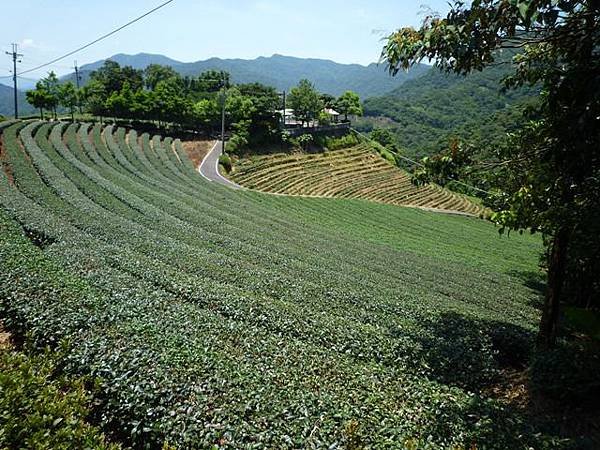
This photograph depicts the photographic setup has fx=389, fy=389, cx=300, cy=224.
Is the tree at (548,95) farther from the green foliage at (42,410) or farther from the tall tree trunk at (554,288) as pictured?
the green foliage at (42,410)

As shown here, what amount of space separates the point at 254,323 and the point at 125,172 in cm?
2514

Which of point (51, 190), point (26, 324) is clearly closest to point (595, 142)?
point (26, 324)

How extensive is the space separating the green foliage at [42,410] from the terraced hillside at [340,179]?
38.5 meters

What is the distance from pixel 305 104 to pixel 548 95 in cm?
5826

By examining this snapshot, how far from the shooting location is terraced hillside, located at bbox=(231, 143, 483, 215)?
150 feet

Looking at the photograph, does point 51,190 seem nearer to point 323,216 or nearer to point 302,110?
point 323,216

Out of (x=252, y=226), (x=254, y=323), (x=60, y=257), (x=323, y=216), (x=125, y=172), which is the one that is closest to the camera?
(x=254, y=323)

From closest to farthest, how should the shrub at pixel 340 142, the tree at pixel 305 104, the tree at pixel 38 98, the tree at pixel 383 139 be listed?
the tree at pixel 38 98
the shrub at pixel 340 142
the tree at pixel 305 104
the tree at pixel 383 139

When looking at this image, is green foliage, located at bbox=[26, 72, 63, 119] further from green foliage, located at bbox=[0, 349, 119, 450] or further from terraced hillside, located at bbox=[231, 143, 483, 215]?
green foliage, located at bbox=[0, 349, 119, 450]

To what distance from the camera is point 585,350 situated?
7.02m

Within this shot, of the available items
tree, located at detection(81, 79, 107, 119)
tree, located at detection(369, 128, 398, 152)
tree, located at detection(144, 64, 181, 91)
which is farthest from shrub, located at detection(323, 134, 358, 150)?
tree, located at detection(144, 64, 181, 91)

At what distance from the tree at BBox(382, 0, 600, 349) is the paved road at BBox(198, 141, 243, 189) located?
33.8 metres

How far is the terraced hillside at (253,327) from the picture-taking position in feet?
15.8

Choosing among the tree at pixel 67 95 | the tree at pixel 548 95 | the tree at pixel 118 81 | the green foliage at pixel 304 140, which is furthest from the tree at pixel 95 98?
the tree at pixel 548 95
